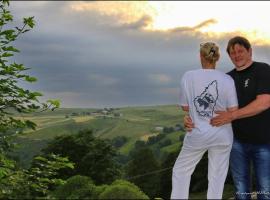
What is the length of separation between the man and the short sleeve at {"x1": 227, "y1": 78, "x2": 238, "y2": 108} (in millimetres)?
394

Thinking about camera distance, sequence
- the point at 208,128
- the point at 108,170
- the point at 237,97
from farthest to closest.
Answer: the point at 108,170, the point at 237,97, the point at 208,128

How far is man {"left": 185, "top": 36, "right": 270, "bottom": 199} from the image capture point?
6.43m

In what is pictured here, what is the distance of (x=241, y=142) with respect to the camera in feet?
22.0

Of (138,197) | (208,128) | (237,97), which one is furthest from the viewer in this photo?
(138,197)

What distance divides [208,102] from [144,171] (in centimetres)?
8085

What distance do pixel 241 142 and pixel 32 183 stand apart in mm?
4898

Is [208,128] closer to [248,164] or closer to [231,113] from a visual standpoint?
[231,113]

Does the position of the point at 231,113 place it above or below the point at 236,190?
above

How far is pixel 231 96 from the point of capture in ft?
19.5

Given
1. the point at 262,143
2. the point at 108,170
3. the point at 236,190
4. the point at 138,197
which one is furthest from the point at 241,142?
the point at 108,170

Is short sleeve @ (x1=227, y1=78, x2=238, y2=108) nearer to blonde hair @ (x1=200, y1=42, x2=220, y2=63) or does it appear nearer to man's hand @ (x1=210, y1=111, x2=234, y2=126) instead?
man's hand @ (x1=210, y1=111, x2=234, y2=126)

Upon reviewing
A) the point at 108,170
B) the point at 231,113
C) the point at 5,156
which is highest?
the point at 231,113

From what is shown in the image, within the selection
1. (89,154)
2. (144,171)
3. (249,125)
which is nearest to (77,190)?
(89,154)

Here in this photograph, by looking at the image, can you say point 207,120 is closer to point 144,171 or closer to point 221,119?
point 221,119
